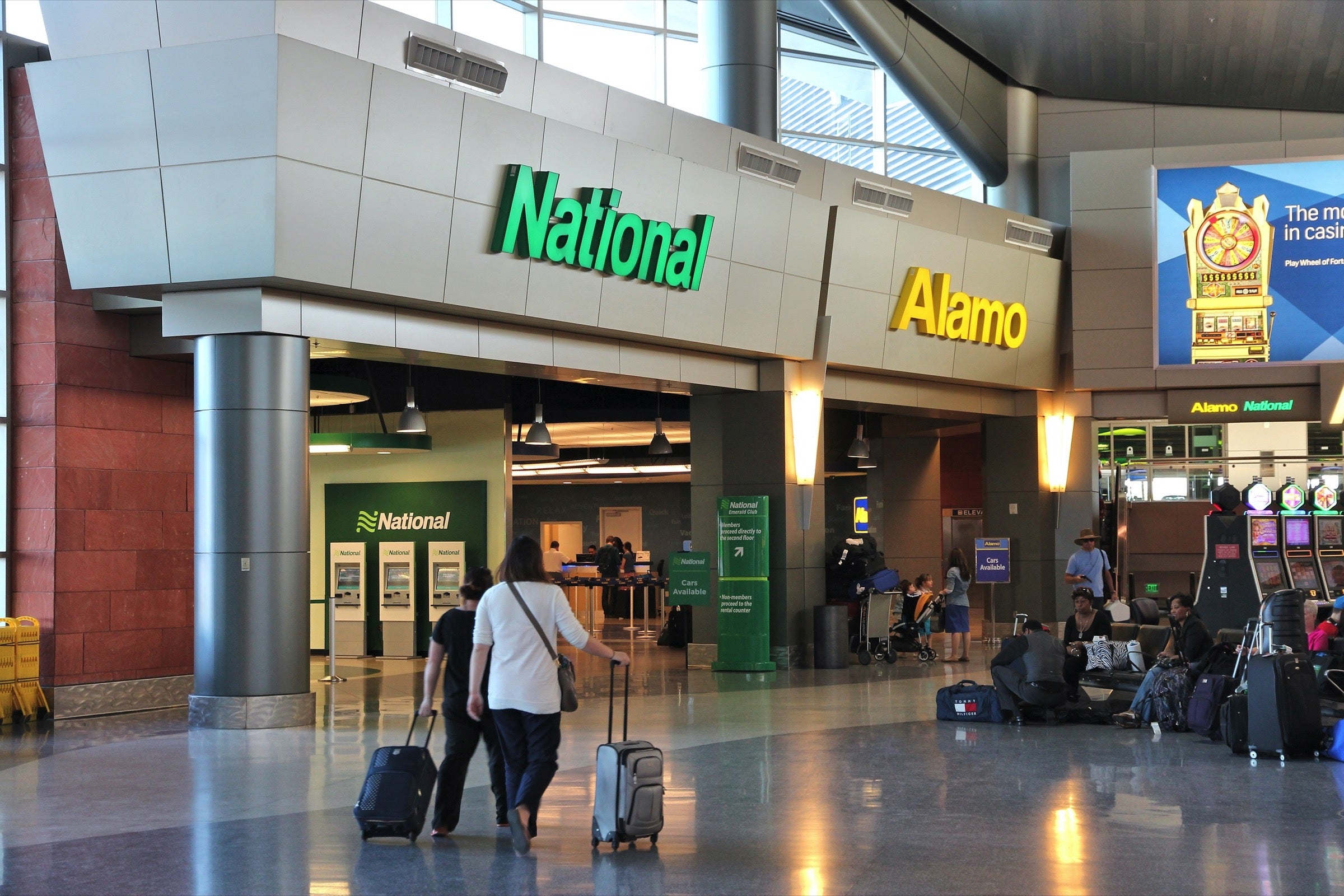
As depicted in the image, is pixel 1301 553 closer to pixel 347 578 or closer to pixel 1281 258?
pixel 1281 258

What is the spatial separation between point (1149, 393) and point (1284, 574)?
420 centimetres

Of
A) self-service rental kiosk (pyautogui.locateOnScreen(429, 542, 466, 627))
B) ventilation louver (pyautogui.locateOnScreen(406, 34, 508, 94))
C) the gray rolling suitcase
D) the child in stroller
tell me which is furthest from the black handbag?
the child in stroller

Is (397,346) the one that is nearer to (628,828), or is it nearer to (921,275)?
(628,828)

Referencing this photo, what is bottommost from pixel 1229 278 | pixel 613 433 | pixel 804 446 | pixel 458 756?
pixel 458 756

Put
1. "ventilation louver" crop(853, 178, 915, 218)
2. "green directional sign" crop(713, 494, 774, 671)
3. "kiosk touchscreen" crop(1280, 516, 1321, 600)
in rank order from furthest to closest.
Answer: "kiosk touchscreen" crop(1280, 516, 1321, 600) → "ventilation louver" crop(853, 178, 915, 218) → "green directional sign" crop(713, 494, 774, 671)

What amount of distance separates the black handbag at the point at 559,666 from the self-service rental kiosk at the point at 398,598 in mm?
12630

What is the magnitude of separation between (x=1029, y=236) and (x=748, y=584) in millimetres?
7195

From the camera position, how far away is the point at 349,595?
1972cm

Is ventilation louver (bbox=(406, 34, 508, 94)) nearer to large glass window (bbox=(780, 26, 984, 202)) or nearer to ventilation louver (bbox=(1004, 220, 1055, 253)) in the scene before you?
ventilation louver (bbox=(1004, 220, 1055, 253))

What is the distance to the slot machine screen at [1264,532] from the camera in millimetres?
17922

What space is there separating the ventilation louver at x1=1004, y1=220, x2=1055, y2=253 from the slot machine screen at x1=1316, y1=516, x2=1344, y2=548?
5.51m

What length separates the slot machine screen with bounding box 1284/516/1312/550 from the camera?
18328mm

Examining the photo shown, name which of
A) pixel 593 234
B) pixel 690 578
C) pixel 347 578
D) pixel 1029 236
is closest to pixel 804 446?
pixel 690 578

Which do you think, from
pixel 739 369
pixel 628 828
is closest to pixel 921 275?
pixel 739 369
